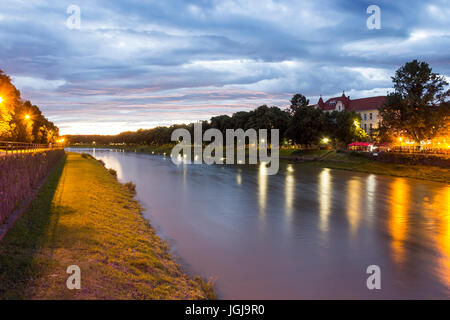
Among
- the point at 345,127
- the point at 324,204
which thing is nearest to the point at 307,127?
the point at 345,127

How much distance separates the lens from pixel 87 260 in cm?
949

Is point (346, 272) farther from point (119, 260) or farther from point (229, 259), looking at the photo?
point (119, 260)

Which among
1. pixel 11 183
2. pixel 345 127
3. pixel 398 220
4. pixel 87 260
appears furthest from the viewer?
pixel 345 127

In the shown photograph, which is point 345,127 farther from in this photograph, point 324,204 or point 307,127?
point 324,204

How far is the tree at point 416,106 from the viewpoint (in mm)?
54188

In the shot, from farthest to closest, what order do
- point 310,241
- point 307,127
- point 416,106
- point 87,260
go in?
point 307,127
point 416,106
point 310,241
point 87,260

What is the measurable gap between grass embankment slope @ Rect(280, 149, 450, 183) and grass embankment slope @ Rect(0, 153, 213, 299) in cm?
3800

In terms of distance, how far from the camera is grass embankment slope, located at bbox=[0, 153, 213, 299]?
7539mm

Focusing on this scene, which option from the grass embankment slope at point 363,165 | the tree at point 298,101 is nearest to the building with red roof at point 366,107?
the tree at point 298,101

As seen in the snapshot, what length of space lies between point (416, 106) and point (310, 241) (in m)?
49.0

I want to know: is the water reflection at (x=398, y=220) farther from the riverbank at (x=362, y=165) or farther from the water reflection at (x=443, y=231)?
the riverbank at (x=362, y=165)

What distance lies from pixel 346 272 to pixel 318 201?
51.1 ft

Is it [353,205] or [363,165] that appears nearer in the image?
[353,205]

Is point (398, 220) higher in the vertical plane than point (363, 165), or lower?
lower
